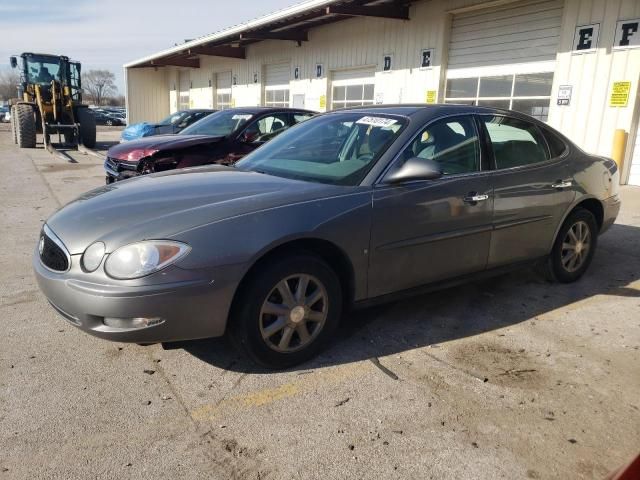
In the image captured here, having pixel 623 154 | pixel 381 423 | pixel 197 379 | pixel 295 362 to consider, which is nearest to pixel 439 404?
pixel 381 423

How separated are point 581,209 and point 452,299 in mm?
1491

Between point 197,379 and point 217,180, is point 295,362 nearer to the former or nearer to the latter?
point 197,379

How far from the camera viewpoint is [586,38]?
954cm

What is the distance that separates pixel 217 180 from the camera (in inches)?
140

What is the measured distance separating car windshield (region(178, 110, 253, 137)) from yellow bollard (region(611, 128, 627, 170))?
6331 mm

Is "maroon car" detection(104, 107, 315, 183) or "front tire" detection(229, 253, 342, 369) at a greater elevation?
"maroon car" detection(104, 107, 315, 183)

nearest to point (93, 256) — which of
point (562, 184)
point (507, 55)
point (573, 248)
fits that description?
point (562, 184)

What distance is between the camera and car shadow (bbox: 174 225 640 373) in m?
3.39

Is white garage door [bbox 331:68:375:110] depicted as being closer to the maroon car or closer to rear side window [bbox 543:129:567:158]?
the maroon car

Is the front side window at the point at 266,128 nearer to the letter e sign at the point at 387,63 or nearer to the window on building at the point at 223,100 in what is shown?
the letter e sign at the point at 387,63

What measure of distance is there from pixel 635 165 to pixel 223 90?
63.7 feet

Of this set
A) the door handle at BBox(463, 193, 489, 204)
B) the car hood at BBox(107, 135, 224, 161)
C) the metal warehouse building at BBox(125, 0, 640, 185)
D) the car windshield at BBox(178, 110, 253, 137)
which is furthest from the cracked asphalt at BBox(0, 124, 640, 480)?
the metal warehouse building at BBox(125, 0, 640, 185)

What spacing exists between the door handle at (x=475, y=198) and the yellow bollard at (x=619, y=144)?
670 centimetres

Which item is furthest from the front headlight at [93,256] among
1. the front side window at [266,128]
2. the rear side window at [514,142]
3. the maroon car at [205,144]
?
the front side window at [266,128]
